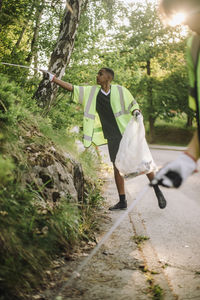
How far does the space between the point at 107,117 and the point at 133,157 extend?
105 centimetres

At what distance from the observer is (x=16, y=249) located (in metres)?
2.56

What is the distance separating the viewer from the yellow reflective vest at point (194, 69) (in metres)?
2.04

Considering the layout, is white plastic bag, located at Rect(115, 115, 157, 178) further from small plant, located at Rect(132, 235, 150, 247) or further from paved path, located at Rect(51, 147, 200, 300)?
small plant, located at Rect(132, 235, 150, 247)

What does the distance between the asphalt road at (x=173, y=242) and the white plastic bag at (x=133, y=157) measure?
0.75 metres

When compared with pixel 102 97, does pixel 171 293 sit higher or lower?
lower

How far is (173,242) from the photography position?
393 cm

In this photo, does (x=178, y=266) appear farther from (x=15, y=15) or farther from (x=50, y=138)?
(x=15, y=15)

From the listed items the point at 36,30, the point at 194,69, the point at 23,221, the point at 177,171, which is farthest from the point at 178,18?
the point at 36,30

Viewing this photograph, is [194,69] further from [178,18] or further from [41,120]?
[41,120]

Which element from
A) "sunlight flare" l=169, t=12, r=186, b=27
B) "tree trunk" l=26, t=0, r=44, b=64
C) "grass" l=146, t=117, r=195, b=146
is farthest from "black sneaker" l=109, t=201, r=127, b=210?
"grass" l=146, t=117, r=195, b=146

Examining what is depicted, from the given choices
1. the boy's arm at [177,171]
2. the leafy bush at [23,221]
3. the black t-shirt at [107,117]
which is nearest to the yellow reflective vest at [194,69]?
the boy's arm at [177,171]

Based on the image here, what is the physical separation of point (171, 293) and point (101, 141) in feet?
10.2

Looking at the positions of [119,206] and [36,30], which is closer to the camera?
[119,206]

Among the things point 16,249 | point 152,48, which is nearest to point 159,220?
point 16,249
